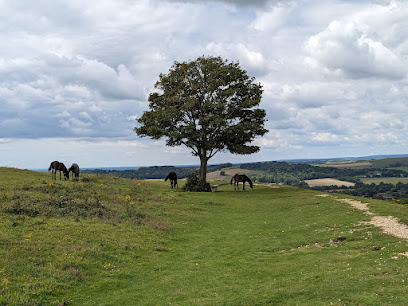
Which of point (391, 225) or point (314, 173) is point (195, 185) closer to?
point (391, 225)

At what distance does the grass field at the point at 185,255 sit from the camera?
13258 mm

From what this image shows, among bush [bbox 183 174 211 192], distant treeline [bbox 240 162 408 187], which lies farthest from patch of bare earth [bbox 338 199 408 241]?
distant treeline [bbox 240 162 408 187]

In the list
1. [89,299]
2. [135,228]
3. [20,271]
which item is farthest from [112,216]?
[89,299]

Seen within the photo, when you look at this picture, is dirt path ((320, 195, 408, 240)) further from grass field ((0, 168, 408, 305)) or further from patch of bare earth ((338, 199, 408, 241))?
grass field ((0, 168, 408, 305))

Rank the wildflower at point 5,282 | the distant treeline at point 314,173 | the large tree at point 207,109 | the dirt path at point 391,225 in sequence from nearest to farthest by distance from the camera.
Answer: the wildflower at point 5,282 → the dirt path at point 391,225 → the large tree at point 207,109 → the distant treeline at point 314,173

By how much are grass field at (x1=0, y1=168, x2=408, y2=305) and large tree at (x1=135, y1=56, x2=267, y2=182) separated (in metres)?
23.0

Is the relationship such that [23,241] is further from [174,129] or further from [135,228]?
[174,129]

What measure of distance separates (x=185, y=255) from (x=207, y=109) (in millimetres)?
36951

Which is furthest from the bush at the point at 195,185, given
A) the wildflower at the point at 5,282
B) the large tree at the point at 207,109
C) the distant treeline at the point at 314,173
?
the distant treeline at the point at 314,173

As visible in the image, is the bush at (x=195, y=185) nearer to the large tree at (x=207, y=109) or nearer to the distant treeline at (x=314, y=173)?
the large tree at (x=207, y=109)

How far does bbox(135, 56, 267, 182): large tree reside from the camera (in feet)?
182

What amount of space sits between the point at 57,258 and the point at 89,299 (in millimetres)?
4622

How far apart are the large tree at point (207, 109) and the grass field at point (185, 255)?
23.0 meters

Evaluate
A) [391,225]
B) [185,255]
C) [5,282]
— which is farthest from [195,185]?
[5,282]
